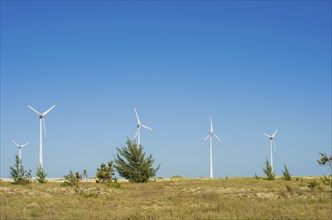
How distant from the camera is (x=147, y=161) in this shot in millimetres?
61656

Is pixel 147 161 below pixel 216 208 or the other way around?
the other way around

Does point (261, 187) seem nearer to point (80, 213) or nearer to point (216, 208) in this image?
point (216, 208)

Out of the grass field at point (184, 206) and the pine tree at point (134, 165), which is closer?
the grass field at point (184, 206)

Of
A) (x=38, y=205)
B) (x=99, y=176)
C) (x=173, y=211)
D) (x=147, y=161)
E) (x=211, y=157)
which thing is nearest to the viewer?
(x=173, y=211)

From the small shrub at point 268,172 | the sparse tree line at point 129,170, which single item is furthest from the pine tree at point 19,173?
the small shrub at point 268,172

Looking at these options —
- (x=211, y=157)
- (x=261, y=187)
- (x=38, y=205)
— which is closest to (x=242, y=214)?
(x=38, y=205)

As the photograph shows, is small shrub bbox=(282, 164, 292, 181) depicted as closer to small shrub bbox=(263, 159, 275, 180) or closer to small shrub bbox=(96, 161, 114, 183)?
small shrub bbox=(263, 159, 275, 180)

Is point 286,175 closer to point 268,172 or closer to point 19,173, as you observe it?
point 268,172

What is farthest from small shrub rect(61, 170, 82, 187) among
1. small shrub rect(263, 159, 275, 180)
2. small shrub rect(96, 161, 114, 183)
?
small shrub rect(263, 159, 275, 180)

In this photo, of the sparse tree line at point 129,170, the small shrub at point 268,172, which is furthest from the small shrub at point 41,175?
the small shrub at point 268,172

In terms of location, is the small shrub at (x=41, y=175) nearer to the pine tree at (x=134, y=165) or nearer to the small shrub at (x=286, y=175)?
the pine tree at (x=134, y=165)

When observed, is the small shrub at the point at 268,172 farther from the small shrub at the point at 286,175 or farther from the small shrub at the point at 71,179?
the small shrub at the point at 71,179


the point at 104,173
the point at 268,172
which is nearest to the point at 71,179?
the point at 104,173

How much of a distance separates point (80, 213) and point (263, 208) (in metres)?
10.8
